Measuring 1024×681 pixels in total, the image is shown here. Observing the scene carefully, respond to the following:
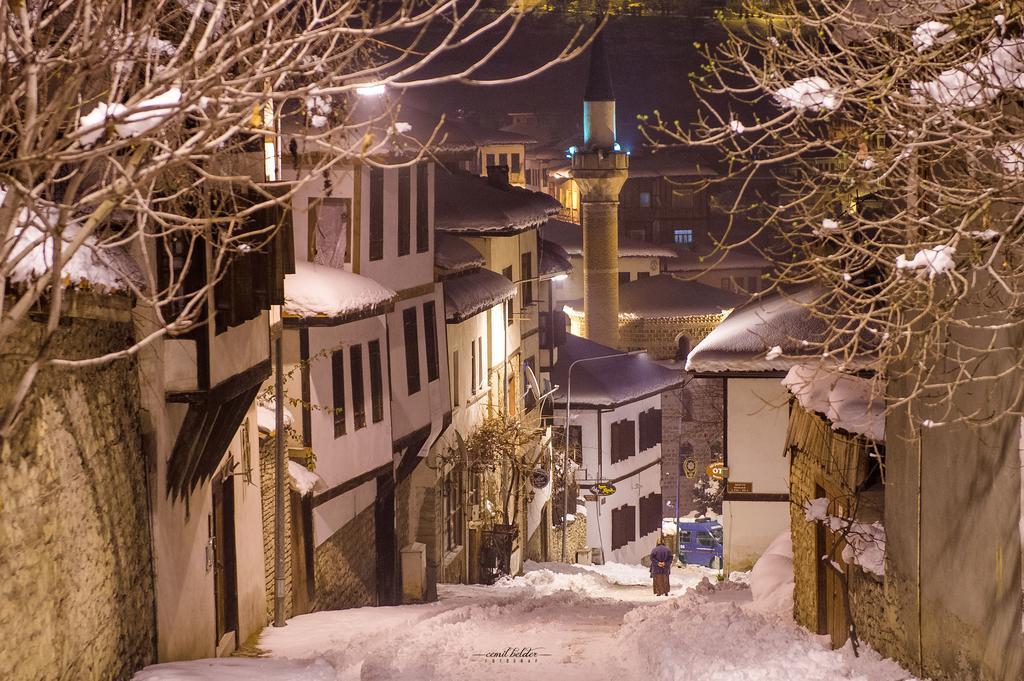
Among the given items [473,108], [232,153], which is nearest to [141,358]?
[232,153]

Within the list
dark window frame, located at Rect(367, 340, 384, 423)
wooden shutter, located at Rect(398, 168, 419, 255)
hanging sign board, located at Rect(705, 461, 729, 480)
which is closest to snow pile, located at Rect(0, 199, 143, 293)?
dark window frame, located at Rect(367, 340, 384, 423)

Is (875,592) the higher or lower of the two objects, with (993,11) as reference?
lower

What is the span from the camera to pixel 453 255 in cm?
3195

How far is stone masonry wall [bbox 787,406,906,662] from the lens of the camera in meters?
14.9

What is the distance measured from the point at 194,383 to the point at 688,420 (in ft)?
174

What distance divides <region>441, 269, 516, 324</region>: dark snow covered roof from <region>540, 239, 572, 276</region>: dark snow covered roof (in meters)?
9.42

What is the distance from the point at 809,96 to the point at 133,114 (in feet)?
17.4

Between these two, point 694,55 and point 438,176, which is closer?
point 438,176

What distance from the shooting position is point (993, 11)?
33.7 ft

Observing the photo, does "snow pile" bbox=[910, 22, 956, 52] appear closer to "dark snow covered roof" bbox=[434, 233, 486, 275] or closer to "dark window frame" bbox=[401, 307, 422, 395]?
"dark window frame" bbox=[401, 307, 422, 395]

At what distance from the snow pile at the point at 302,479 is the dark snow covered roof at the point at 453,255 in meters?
9.96

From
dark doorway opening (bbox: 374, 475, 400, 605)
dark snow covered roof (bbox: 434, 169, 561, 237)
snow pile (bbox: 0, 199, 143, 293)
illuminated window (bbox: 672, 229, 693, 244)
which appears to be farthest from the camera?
illuminated window (bbox: 672, 229, 693, 244)

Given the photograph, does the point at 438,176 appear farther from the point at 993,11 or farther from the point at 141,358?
the point at 993,11

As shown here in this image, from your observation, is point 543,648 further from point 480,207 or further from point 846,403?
point 480,207
